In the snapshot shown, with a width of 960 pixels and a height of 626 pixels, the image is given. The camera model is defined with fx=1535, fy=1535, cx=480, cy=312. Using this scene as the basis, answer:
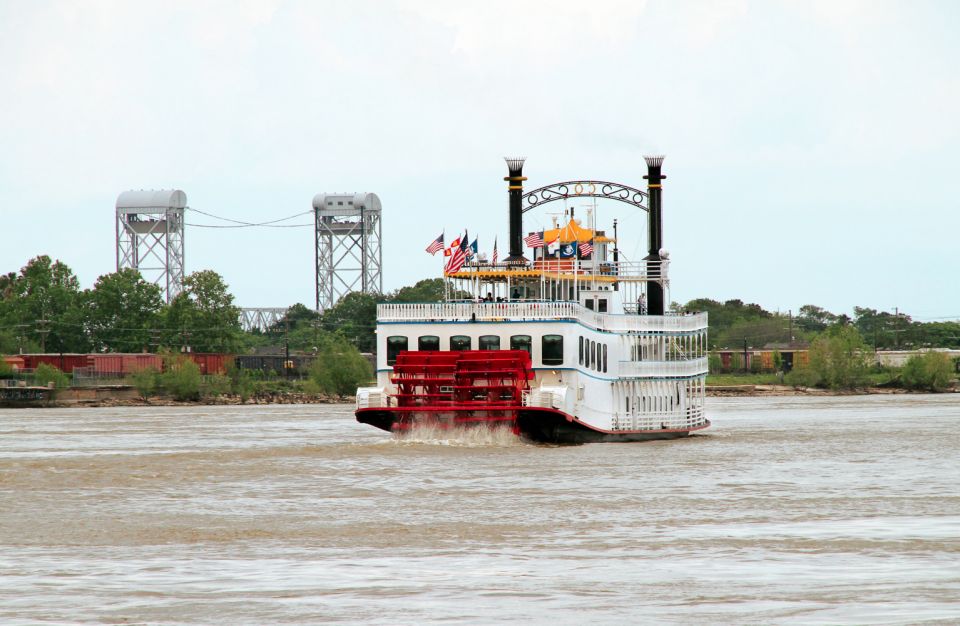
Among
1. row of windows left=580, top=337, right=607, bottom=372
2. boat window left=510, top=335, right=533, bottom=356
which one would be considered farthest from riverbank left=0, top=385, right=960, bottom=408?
boat window left=510, top=335, right=533, bottom=356

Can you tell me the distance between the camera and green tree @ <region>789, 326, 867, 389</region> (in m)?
121

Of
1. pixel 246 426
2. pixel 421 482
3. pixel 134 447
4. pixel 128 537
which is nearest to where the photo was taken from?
pixel 128 537

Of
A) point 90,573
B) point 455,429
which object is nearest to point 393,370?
point 455,429

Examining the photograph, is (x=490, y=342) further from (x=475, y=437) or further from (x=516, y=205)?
(x=516, y=205)

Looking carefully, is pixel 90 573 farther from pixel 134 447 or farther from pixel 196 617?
pixel 134 447

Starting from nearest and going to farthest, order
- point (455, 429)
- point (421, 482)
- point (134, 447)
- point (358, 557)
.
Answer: point (358, 557) → point (421, 482) → point (455, 429) → point (134, 447)

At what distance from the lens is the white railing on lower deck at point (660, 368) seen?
4388 cm

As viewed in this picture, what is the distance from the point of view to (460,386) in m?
37.9

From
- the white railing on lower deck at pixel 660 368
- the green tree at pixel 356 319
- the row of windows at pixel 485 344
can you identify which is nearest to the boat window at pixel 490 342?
the row of windows at pixel 485 344

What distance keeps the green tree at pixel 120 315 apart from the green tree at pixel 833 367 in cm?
5513

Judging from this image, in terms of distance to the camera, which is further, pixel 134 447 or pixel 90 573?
pixel 134 447

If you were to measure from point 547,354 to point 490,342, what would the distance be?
5.35 feet

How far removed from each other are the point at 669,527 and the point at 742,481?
8.21 metres

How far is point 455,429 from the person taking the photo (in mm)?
37906
